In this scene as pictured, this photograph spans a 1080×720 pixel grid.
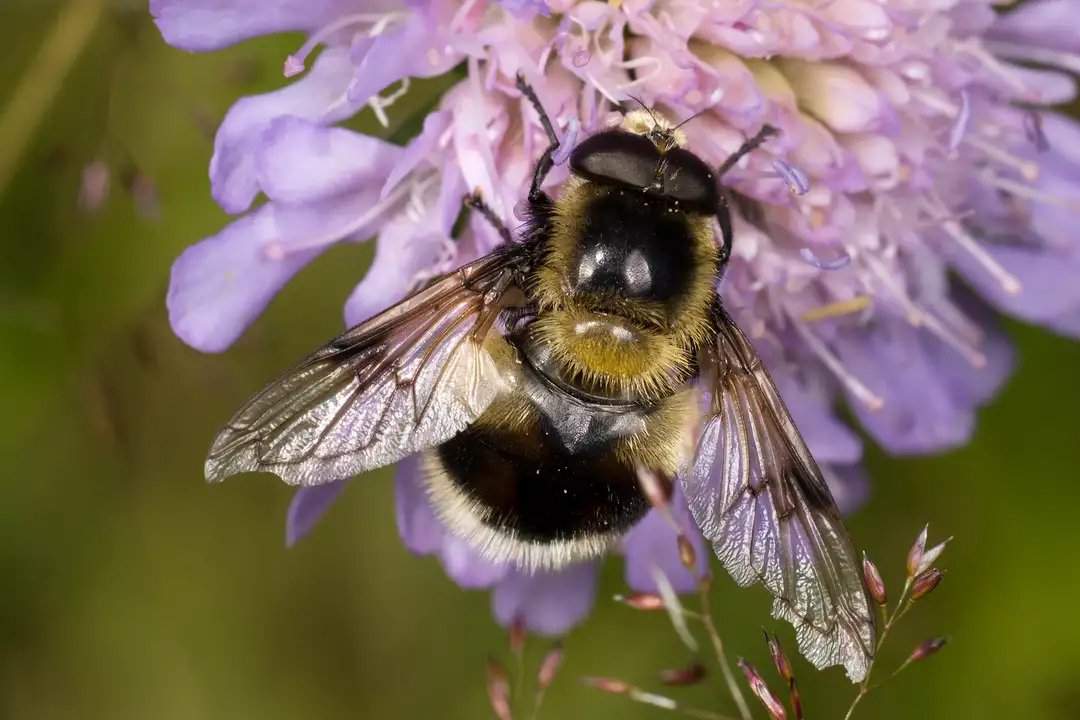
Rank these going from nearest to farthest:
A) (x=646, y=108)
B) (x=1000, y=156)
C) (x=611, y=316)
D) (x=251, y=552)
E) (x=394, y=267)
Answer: (x=611, y=316) < (x=646, y=108) < (x=394, y=267) < (x=1000, y=156) < (x=251, y=552)

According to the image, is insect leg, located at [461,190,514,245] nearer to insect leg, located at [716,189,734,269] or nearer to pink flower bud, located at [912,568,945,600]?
insect leg, located at [716,189,734,269]

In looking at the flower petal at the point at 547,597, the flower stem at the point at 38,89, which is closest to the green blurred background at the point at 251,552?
the flower stem at the point at 38,89

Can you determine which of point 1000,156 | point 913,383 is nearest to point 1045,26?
point 1000,156

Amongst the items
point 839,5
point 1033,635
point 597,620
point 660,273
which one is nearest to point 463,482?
point 660,273

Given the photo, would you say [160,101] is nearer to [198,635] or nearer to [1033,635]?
[198,635]

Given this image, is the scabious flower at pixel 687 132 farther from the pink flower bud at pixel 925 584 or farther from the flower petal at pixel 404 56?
the pink flower bud at pixel 925 584

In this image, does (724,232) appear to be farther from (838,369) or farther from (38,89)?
(38,89)

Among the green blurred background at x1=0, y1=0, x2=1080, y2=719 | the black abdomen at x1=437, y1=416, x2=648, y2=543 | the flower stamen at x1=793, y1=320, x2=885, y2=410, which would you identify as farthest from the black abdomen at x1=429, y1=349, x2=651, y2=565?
the green blurred background at x1=0, y1=0, x2=1080, y2=719
